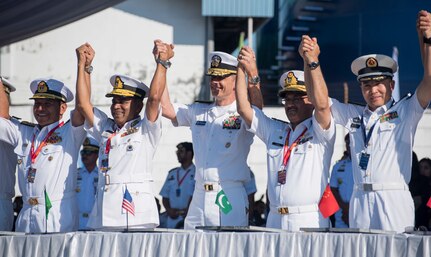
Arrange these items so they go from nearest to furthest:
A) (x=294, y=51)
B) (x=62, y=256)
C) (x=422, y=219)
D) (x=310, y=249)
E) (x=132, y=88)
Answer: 1. (x=310, y=249)
2. (x=62, y=256)
3. (x=132, y=88)
4. (x=422, y=219)
5. (x=294, y=51)

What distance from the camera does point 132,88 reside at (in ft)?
27.1

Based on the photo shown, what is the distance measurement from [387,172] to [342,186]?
406cm

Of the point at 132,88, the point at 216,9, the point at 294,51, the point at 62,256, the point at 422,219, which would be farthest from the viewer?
the point at 294,51

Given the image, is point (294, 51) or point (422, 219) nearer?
point (422, 219)

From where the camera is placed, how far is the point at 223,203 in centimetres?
816

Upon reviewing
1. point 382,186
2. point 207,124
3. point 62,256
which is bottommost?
point 62,256

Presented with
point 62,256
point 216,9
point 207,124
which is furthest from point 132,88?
point 216,9

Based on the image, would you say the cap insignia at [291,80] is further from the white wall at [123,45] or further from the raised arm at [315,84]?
the white wall at [123,45]

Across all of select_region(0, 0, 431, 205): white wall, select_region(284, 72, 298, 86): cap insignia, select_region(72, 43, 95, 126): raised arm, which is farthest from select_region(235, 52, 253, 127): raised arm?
select_region(0, 0, 431, 205): white wall

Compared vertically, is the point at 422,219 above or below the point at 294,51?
below

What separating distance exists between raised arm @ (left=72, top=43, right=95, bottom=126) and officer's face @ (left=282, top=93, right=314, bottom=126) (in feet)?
5.17

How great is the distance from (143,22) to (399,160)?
1217 centimetres

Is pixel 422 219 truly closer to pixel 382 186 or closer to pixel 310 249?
pixel 382 186

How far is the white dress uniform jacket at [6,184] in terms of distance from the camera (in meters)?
8.81
